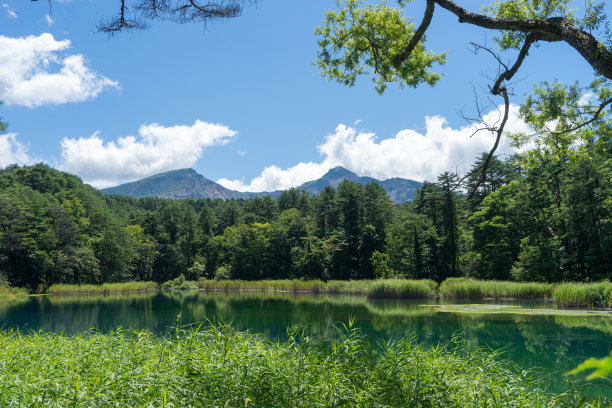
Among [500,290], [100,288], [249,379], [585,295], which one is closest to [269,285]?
[100,288]

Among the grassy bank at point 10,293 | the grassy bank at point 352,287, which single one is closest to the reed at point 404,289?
the grassy bank at point 352,287

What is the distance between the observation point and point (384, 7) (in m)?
7.88

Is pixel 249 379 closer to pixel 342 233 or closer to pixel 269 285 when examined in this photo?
pixel 269 285

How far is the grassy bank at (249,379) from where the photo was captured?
3.81 m

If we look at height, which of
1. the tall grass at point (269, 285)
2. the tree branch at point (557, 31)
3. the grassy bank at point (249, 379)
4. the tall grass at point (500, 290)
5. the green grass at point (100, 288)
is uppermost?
the tree branch at point (557, 31)

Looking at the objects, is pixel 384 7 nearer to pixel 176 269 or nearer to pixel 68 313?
pixel 68 313

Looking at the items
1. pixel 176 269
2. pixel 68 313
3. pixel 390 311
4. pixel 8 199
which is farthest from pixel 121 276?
pixel 390 311

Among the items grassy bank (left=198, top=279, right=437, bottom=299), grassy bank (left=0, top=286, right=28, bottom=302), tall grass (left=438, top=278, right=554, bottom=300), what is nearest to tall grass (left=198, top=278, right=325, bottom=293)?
grassy bank (left=198, top=279, right=437, bottom=299)

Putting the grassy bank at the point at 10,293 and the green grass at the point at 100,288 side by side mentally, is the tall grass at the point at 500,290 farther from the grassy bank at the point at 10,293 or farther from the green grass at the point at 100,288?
the green grass at the point at 100,288

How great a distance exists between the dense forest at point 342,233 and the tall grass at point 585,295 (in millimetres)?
5985

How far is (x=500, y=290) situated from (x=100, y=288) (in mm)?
34928

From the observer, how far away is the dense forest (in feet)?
88.6

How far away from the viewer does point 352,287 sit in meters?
35.1

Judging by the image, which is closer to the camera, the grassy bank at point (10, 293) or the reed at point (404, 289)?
the reed at point (404, 289)
